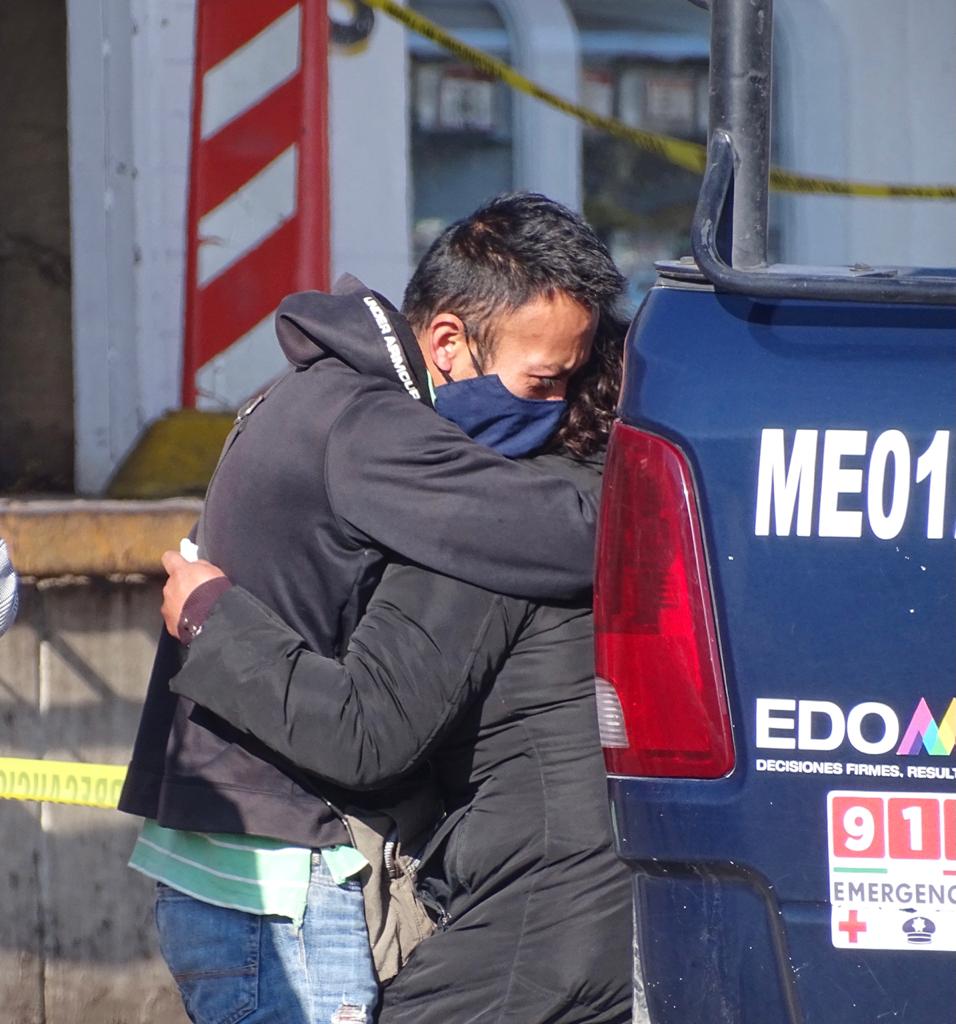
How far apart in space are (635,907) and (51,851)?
209cm

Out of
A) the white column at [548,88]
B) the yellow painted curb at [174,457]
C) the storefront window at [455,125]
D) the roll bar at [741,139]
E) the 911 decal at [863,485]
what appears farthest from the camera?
the white column at [548,88]

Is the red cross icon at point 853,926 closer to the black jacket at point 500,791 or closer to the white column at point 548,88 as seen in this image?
the black jacket at point 500,791

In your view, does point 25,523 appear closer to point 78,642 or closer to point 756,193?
point 78,642

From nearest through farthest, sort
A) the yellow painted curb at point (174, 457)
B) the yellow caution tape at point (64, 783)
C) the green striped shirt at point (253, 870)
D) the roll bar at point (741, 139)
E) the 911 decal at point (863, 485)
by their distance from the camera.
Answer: the 911 decal at point (863, 485) < the roll bar at point (741, 139) < the green striped shirt at point (253, 870) < the yellow caution tape at point (64, 783) < the yellow painted curb at point (174, 457)

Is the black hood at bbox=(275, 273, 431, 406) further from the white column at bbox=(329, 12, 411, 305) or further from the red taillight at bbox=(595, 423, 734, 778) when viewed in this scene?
the white column at bbox=(329, 12, 411, 305)

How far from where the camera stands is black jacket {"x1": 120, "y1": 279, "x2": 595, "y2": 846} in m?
2.06

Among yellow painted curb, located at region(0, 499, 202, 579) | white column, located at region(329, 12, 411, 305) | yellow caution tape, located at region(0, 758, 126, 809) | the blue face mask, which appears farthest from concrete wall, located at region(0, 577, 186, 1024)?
white column, located at region(329, 12, 411, 305)

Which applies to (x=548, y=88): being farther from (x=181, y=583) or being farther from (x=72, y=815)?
(x=181, y=583)

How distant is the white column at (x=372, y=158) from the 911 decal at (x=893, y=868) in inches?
146

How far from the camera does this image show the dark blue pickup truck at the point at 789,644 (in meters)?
1.76

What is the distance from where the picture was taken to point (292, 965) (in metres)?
2.15

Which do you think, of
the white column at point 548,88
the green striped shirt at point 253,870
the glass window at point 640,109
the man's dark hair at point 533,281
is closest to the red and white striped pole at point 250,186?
the white column at point 548,88

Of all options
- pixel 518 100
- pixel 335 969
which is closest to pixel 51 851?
pixel 335 969

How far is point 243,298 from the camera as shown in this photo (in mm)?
5113
